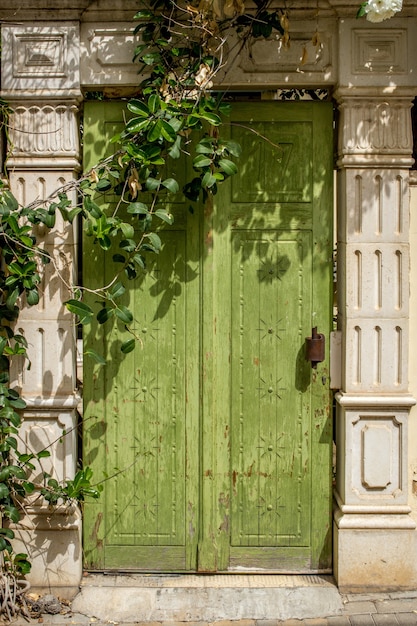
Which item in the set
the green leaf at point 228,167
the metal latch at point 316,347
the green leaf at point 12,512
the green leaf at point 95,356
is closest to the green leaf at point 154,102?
the green leaf at point 228,167

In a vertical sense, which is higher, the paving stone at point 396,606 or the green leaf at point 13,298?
the green leaf at point 13,298

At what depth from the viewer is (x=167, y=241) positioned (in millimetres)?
4547

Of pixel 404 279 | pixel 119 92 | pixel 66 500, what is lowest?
pixel 66 500

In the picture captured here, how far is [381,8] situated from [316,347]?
1.89 m

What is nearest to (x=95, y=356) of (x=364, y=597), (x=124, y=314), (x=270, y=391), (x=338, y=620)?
(x=124, y=314)

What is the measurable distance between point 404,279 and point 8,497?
2591 mm

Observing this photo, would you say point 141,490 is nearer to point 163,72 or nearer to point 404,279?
point 404,279

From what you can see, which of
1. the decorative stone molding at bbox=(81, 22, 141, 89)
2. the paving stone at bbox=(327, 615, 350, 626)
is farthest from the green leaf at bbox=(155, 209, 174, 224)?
the paving stone at bbox=(327, 615, 350, 626)

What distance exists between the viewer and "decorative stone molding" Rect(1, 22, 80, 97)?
4.36 m

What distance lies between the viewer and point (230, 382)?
4.58m

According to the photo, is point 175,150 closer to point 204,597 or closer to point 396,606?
point 204,597

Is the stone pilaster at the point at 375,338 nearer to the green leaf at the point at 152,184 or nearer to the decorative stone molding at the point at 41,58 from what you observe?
the green leaf at the point at 152,184

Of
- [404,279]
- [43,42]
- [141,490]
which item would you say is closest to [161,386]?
[141,490]

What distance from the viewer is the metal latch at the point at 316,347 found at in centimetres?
449
